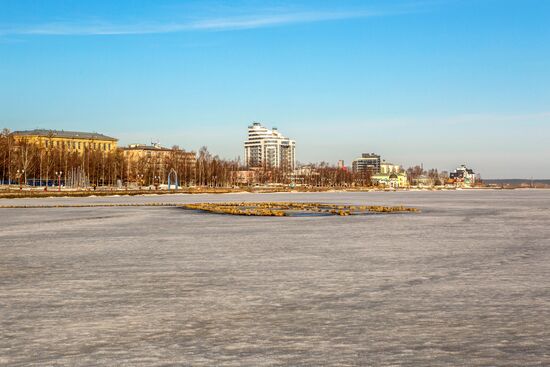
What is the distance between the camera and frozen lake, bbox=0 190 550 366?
9367mm

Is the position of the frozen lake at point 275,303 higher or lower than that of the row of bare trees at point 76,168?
lower

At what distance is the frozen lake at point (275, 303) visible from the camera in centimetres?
937

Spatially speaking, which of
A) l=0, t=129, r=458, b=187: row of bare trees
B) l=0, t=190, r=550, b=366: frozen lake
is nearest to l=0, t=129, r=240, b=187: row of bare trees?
l=0, t=129, r=458, b=187: row of bare trees

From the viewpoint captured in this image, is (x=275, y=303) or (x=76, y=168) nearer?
(x=275, y=303)

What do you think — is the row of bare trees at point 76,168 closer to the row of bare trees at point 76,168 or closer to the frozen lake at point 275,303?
the row of bare trees at point 76,168

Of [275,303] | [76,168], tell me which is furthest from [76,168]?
[275,303]

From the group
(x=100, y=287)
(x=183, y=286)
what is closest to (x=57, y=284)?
(x=100, y=287)

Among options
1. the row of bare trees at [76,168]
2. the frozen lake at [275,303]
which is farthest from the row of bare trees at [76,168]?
the frozen lake at [275,303]

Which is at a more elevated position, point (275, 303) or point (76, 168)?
point (76, 168)

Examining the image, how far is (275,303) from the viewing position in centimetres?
1320

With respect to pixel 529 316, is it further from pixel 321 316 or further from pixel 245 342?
pixel 245 342

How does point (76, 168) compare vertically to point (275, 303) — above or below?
above

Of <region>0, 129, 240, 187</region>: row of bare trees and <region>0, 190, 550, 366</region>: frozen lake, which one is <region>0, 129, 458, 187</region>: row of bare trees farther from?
<region>0, 190, 550, 366</region>: frozen lake

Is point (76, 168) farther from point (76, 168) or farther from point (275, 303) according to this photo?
point (275, 303)
